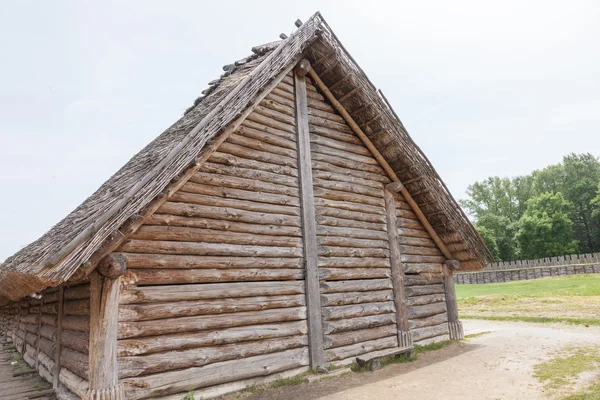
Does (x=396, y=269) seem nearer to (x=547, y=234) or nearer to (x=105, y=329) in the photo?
(x=105, y=329)

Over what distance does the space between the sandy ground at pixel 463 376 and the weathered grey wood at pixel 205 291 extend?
4.94ft

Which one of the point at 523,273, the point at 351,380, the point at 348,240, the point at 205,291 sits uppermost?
the point at 348,240

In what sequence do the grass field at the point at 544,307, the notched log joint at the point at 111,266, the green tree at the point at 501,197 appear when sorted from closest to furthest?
1. the notched log joint at the point at 111,266
2. the grass field at the point at 544,307
3. the green tree at the point at 501,197

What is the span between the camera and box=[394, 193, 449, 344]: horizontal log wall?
905 cm

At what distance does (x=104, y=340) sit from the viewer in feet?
15.8

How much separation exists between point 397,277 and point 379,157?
107 inches

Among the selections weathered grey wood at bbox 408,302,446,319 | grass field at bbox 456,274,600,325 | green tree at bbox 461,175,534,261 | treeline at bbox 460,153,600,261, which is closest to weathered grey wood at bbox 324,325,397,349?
weathered grey wood at bbox 408,302,446,319

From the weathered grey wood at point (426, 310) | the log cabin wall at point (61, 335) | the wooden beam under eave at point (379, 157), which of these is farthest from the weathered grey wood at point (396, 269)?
the log cabin wall at point (61, 335)

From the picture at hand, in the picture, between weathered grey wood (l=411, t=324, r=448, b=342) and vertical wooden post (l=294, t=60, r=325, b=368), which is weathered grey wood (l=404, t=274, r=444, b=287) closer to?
weathered grey wood (l=411, t=324, r=448, b=342)

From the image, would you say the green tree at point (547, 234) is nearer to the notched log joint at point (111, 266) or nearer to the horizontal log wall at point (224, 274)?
the horizontal log wall at point (224, 274)

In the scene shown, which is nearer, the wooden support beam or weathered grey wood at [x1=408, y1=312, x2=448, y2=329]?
the wooden support beam

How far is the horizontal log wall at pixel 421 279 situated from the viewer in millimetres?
9047

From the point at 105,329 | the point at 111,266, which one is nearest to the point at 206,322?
the point at 105,329

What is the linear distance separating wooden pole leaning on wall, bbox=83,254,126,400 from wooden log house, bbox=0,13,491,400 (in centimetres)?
2
